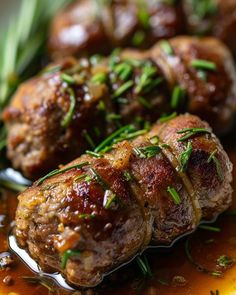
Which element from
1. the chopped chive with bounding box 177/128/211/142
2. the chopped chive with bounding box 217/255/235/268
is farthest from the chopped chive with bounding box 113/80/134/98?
the chopped chive with bounding box 217/255/235/268

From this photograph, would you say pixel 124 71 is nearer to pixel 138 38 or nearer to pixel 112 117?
pixel 112 117

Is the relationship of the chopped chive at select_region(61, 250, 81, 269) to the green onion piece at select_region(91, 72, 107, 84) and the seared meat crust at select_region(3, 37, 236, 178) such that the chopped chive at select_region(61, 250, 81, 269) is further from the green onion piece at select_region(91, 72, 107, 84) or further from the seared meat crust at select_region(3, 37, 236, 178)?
the green onion piece at select_region(91, 72, 107, 84)

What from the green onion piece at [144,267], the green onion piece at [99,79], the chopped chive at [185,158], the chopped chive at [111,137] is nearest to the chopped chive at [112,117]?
the chopped chive at [111,137]

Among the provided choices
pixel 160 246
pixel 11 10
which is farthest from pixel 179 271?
pixel 11 10

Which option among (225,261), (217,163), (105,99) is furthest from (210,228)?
(105,99)

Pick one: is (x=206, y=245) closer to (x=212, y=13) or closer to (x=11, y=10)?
(x=212, y=13)

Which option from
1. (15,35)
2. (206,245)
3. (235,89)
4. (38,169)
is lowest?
(206,245)
